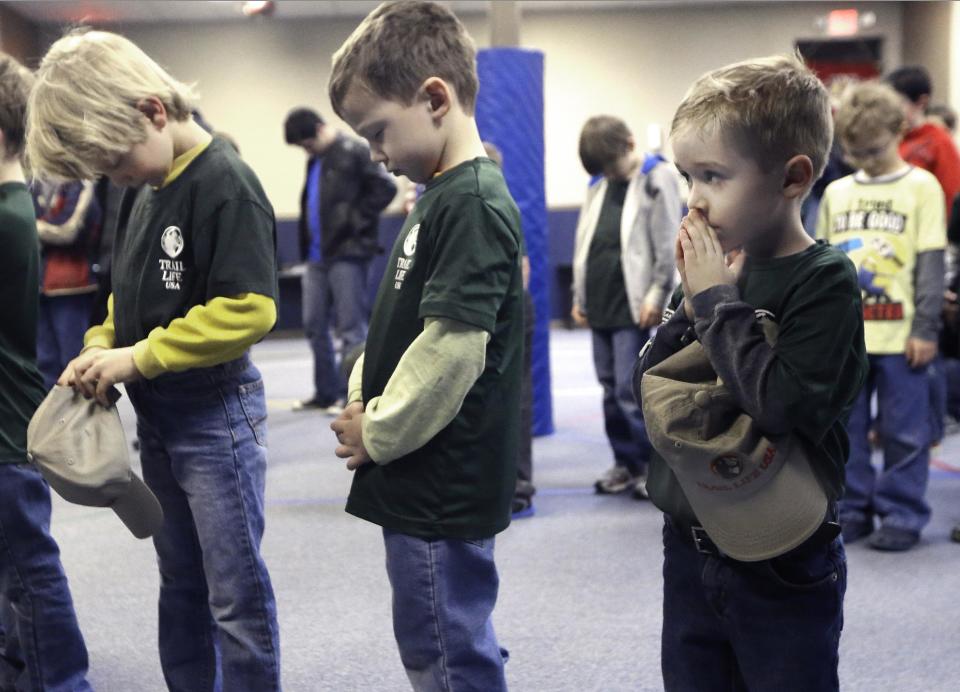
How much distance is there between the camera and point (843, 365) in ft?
4.03

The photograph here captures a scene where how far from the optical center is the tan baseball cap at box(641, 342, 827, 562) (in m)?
1.22

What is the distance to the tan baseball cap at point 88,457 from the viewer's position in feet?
5.45

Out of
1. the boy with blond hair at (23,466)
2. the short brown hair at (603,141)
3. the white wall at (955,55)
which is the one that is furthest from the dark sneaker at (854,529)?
the white wall at (955,55)

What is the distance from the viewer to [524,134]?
479cm

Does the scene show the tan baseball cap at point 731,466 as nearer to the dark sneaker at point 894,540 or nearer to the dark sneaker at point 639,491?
the dark sneaker at point 894,540

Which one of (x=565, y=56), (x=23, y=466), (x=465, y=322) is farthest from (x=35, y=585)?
(x=565, y=56)

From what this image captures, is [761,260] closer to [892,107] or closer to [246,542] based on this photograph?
[246,542]

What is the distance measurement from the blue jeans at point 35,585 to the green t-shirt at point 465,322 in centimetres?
80

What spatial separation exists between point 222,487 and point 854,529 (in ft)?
7.82

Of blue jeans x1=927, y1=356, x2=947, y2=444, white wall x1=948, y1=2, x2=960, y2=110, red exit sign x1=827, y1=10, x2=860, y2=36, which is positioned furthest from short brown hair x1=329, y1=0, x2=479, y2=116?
red exit sign x1=827, y1=10, x2=860, y2=36

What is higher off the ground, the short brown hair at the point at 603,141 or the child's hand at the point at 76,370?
the short brown hair at the point at 603,141

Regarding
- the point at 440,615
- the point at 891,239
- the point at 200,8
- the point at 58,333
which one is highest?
the point at 200,8

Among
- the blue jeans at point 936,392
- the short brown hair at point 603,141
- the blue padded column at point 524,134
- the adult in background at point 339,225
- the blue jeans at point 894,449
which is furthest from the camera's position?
the adult in background at point 339,225

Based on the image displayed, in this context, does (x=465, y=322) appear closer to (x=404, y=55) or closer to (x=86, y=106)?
(x=404, y=55)
